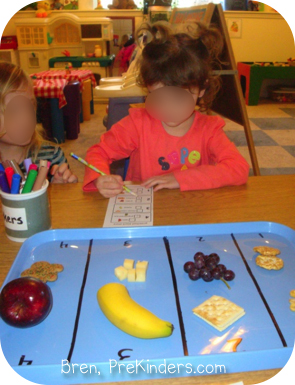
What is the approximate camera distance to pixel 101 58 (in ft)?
14.1

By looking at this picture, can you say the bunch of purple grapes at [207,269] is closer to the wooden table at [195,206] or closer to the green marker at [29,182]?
the wooden table at [195,206]

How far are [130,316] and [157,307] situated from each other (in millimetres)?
53

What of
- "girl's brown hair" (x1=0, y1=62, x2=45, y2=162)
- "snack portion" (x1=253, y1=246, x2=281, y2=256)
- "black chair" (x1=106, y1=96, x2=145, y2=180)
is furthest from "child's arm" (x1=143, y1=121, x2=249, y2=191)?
"black chair" (x1=106, y1=96, x2=145, y2=180)

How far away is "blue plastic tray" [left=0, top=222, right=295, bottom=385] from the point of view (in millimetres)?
389

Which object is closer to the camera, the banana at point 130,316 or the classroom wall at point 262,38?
the banana at point 130,316

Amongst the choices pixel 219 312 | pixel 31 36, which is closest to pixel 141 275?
pixel 219 312

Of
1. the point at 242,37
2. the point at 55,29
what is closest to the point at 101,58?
the point at 55,29

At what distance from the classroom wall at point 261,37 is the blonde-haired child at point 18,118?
4126 millimetres

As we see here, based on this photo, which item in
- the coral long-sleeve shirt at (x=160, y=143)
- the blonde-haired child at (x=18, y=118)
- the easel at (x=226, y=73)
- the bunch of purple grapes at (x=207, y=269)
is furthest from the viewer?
the easel at (x=226, y=73)

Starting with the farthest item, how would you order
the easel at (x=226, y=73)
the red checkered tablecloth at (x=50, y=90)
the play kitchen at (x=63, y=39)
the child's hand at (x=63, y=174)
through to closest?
1. the play kitchen at (x=63, y=39)
2. the red checkered tablecloth at (x=50, y=90)
3. the easel at (x=226, y=73)
4. the child's hand at (x=63, y=174)

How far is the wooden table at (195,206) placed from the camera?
27.9 inches

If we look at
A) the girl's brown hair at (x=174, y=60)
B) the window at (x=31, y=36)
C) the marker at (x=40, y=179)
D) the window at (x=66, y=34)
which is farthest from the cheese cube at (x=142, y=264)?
the window at (x=66, y=34)

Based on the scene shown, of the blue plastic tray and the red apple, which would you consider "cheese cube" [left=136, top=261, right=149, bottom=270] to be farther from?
the red apple

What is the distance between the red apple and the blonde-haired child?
1.44ft
